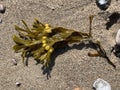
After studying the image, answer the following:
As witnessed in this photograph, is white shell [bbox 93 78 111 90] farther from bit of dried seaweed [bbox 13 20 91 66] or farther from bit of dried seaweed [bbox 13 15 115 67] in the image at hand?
bit of dried seaweed [bbox 13 20 91 66]

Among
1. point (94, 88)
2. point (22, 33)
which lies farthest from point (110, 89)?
point (22, 33)

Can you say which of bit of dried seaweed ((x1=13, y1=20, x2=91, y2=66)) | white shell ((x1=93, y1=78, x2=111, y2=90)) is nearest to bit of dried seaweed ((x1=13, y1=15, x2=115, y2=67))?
bit of dried seaweed ((x1=13, y1=20, x2=91, y2=66))

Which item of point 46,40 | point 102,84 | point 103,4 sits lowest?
point 102,84

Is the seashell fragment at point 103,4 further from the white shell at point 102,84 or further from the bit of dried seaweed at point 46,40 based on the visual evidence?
the white shell at point 102,84

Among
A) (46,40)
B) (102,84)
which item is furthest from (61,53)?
(102,84)

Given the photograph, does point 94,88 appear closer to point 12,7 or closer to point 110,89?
point 110,89

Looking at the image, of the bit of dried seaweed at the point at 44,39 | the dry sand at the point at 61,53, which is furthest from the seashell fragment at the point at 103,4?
the bit of dried seaweed at the point at 44,39

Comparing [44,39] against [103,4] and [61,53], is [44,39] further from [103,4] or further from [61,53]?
[103,4]

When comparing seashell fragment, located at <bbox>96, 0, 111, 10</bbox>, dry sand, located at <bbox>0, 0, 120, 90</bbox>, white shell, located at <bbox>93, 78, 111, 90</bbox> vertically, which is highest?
seashell fragment, located at <bbox>96, 0, 111, 10</bbox>

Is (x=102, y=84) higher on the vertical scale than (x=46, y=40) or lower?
lower
